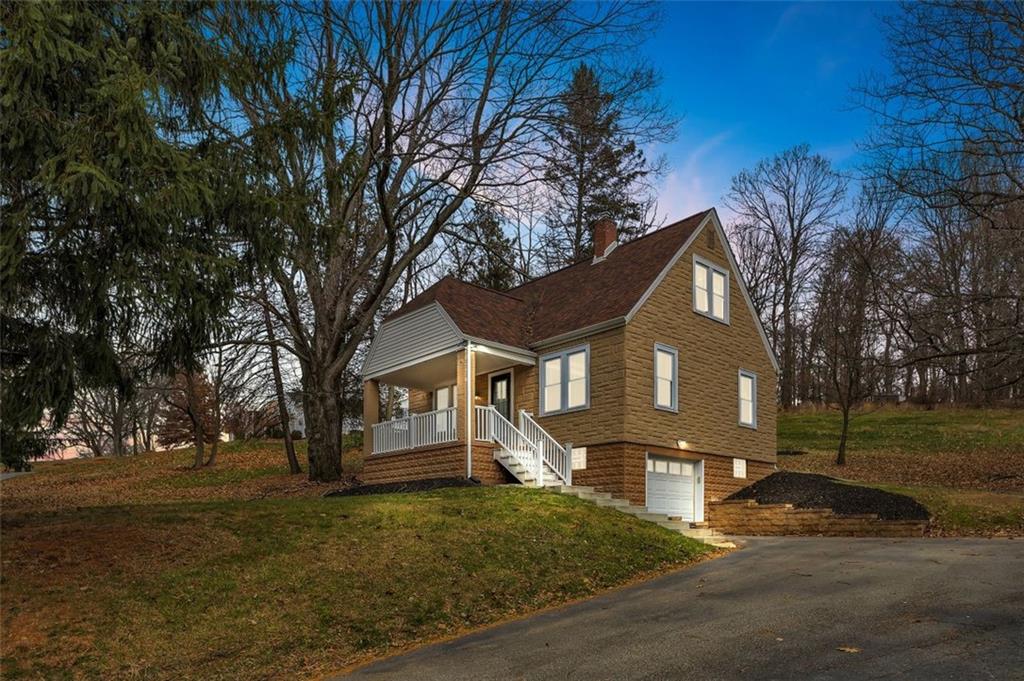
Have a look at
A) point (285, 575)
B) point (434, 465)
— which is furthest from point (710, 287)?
point (285, 575)

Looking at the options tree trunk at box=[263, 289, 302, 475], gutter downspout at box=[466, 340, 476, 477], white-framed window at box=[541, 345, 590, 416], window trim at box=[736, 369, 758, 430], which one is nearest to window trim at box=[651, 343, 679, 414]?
white-framed window at box=[541, 345, 590, 416]

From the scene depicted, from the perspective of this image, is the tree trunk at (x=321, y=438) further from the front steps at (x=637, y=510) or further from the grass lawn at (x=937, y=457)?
the grass lawn at (x=937, y=457)

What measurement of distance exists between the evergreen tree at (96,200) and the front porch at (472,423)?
36.2ft

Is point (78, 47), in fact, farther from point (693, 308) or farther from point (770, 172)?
point (770, 172)

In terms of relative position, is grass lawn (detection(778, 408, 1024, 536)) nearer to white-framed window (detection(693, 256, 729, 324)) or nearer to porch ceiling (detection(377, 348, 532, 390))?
white-framed window (detection(693, 256, 729, 324))

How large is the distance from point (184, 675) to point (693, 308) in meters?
16.8

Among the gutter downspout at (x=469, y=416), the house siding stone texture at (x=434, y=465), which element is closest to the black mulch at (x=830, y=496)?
the house siding stone texture at (x=434, y=465)

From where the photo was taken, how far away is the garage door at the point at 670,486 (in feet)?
66.0

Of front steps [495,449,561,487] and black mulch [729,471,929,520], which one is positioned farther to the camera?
front steps [495,449,561,487]

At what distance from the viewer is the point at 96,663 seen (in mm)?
8219

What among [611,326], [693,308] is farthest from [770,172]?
[611,326]

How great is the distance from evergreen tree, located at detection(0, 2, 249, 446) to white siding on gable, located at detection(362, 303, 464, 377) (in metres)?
11.5

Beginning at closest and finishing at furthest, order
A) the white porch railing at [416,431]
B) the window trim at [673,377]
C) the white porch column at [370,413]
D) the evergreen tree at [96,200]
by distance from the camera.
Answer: the evergreen tree at [96,200] < the window trim at [673,377] < the white porch railing at [416,431] < the white porch column at [370,413]

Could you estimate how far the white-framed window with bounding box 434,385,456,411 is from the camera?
25284mm
